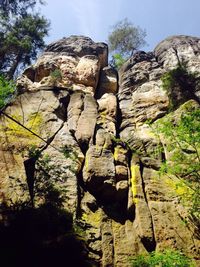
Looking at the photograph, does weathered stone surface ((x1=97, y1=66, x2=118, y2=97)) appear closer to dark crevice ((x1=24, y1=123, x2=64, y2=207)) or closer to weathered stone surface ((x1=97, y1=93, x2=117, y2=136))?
weathered stone surface ((x1=97, y1=93, x2=117, y2=136))

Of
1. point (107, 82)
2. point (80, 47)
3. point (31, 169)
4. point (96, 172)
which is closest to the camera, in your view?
point (31, 169)

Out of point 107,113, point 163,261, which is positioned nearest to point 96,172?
point 163,261

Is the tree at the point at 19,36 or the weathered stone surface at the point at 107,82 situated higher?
the tree at the point at 19,36

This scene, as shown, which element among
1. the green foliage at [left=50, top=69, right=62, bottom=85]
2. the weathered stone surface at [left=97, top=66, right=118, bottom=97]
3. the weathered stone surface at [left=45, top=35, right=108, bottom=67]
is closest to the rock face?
the weathered stone surface at [left=97, top=66, right=118, bottom=97]

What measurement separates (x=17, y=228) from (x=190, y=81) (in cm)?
1554

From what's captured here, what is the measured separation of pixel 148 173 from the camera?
44.3ft

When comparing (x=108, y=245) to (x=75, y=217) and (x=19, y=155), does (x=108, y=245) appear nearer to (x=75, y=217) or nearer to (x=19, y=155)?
(x=75, y=217)

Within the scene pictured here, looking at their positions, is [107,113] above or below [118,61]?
below

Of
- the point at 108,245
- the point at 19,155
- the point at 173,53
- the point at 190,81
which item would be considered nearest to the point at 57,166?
the point at 19,155

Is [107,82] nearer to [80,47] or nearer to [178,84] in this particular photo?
[80,47]

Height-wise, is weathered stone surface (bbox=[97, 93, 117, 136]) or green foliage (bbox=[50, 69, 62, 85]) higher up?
green foliage (bbox=[50, 69, 62, 85])

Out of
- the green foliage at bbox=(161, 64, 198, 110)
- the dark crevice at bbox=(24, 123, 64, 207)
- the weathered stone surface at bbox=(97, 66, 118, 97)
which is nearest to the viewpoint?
the dark crevice at bbox=(24, 123, 64, 207)

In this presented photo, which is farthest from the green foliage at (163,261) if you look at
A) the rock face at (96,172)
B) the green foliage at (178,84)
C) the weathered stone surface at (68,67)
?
the weathered stone surface at (68,67)

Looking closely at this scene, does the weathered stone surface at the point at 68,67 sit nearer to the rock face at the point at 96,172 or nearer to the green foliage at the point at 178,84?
the rock face at the point at 96,172
